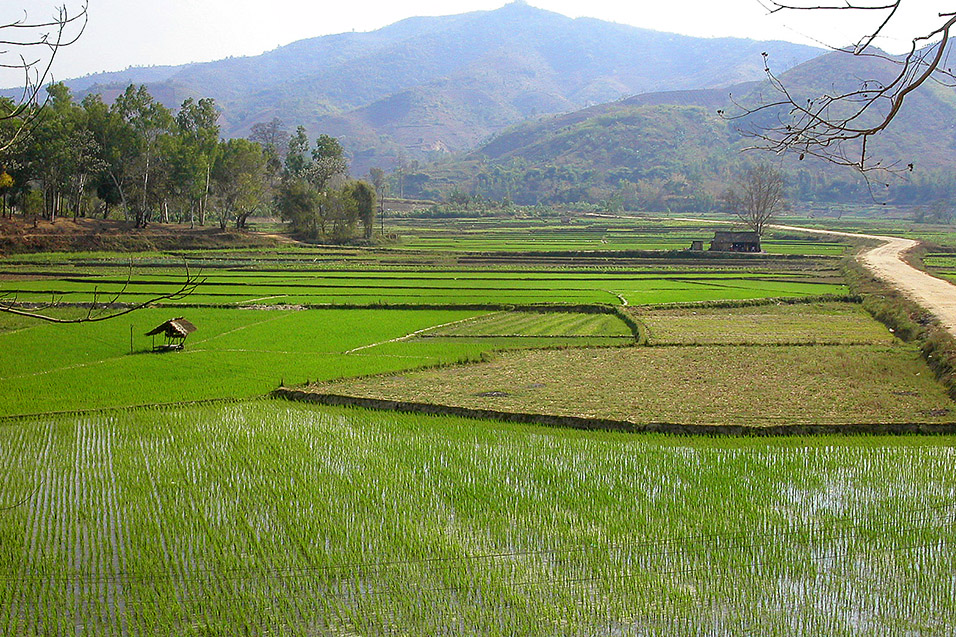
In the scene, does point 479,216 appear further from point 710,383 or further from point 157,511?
point 157,511

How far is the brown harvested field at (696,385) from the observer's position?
12.5 metres

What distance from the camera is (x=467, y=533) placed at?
8.09 m

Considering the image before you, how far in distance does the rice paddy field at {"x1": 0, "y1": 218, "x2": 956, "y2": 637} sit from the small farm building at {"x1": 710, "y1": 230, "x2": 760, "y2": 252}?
24.3 metres

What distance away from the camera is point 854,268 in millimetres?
33000

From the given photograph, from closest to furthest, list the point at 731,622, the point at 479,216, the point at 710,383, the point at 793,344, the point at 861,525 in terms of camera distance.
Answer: the point at 731,622 < the point at 861,525 < the point at 710,383 < the point at 793,344 < the point at 479,216

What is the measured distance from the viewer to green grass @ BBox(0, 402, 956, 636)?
6504 mm

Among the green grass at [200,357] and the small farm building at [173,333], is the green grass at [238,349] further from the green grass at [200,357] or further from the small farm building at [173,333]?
the small farm building at [173,333]

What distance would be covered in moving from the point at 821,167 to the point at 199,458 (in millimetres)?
125296

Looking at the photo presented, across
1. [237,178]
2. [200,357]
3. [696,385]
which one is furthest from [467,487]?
[237,178]

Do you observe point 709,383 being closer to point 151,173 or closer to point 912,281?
point 912,281

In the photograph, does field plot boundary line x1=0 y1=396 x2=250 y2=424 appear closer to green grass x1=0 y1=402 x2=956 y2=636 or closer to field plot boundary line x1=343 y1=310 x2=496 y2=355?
green grass x1=0 y1=402 x2=956 y2=636

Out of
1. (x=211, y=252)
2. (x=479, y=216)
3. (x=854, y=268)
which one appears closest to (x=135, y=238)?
(x=211, y=252)

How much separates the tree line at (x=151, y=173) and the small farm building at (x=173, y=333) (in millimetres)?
23136

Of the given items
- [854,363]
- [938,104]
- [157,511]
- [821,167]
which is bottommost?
[157,511]
